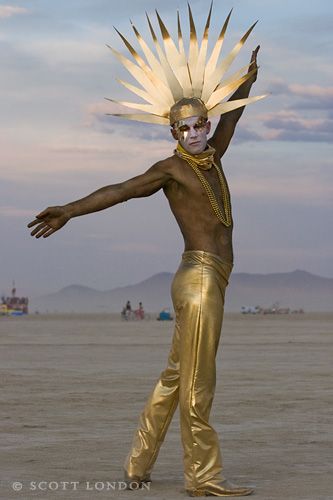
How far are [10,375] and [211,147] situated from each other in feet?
35.1

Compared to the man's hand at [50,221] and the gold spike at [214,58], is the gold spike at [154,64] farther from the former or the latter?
the man's hand at [50,221]

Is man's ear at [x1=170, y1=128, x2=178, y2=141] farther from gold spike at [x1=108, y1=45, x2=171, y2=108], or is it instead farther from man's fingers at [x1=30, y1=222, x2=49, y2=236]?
man's fingers at [x1=30, y1=222, x2=49, y2=236]

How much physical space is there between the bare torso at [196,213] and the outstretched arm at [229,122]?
44cm

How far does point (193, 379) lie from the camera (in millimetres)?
9102

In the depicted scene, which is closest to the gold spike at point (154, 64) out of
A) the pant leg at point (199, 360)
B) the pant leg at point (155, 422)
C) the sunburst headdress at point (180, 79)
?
the sunburst headdress at point (180, 79)

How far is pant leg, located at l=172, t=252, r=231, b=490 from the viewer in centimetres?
902

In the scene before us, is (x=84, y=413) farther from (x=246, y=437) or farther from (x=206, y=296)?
(x=206, y=296)

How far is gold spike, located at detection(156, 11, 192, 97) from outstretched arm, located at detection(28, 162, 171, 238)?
61 cm

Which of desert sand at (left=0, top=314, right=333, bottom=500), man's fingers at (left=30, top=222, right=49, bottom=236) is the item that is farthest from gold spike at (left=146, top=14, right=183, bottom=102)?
desert sand at (left=0, top=314, right=333, bottom=500)

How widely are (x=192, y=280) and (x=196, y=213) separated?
1.59 ft

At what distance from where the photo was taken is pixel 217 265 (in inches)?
364

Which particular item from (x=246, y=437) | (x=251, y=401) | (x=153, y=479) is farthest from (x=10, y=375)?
(x=153, y=479)

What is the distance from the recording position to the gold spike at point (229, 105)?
369 inches

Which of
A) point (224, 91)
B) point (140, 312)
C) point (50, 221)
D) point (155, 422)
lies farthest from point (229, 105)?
point (140, 312)
